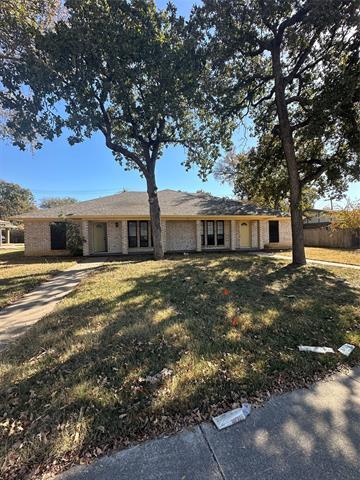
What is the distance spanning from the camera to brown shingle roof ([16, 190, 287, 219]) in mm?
15156

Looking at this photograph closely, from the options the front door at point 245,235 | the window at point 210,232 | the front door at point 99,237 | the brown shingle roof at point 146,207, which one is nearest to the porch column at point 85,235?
the brown shingle roof at point 146,207

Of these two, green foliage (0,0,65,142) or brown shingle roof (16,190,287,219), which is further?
brown shingle roof (16,190,287,219)

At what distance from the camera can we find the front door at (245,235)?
18.2 m

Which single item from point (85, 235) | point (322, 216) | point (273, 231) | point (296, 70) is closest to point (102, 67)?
point (296, 70)

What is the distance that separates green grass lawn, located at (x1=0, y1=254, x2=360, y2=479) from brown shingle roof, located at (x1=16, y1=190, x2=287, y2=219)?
998cm

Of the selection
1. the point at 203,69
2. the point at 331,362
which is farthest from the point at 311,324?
the point at 203,69

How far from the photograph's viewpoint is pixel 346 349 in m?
3.36

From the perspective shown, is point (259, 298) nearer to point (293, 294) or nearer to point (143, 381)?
point (293, 294)

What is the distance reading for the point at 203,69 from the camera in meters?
9.16

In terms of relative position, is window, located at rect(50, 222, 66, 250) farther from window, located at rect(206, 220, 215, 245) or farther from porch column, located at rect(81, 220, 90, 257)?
window, located at rect(206, 220, 215, 245)

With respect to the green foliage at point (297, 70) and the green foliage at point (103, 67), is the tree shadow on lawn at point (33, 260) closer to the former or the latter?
the green foliage at point (103, 67)

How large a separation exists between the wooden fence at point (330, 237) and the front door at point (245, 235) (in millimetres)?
7589

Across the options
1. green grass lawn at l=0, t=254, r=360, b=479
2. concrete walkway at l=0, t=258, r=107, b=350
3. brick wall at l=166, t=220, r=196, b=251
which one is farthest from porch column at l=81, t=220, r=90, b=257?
green grass lawn at l=0, t=254, r=360, b=479

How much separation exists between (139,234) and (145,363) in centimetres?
1373
